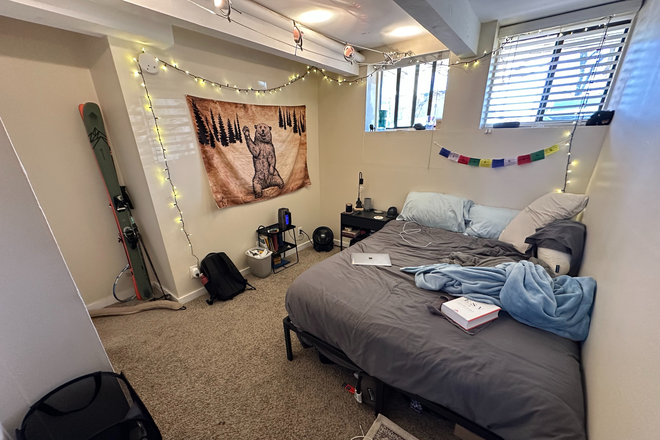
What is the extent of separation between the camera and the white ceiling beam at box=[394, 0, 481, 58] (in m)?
1.48

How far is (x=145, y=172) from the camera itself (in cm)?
205

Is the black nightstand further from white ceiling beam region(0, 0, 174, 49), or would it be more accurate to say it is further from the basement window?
white ceiling beam region(0, 0, 174, 49)

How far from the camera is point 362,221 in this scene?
3068 mm

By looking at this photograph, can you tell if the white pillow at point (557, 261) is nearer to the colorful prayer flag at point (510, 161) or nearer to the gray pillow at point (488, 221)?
the gray pillow at point (488, 221)

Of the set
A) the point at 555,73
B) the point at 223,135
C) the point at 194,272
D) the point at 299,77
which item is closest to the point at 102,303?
the point at 194,272

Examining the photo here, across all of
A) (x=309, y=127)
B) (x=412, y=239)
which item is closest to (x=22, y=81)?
(x=309, y=127)

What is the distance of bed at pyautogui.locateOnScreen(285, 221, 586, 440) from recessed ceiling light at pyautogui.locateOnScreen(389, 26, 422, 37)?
7.29 ft

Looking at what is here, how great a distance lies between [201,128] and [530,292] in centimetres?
278

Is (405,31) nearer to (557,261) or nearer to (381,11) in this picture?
(381,11)

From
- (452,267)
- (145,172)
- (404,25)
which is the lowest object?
(452,267)

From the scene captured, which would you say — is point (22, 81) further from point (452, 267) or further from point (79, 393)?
point (452, 267)

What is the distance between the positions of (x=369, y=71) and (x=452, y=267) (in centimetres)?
256

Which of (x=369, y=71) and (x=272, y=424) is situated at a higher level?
(x=369, y=71)

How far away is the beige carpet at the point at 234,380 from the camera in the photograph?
1374 mm
